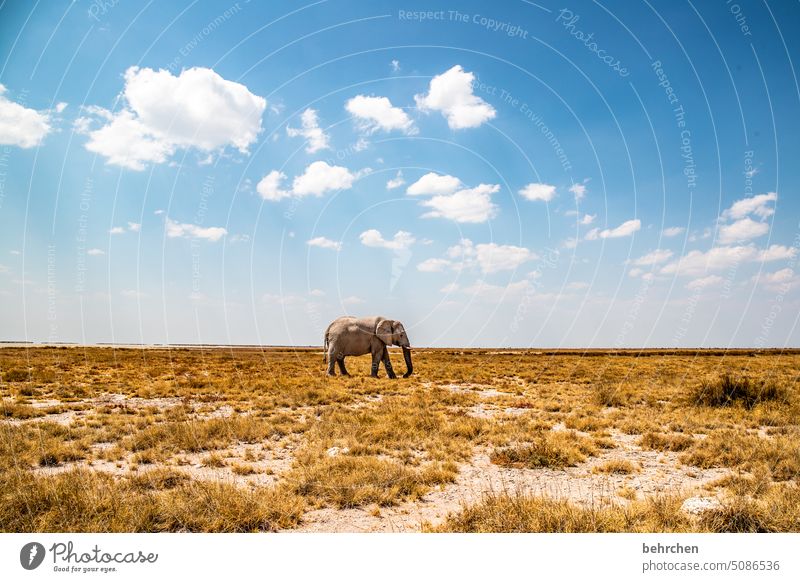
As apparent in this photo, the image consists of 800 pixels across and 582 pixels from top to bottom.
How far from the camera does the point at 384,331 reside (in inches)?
1078

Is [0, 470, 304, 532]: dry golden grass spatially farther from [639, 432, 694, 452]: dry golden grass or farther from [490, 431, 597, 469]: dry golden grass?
[639, 432, 694, 452]: dry golden grass

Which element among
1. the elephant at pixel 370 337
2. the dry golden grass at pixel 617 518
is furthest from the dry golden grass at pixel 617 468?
the elephant at pixel 370 337

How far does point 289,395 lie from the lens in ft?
60.4

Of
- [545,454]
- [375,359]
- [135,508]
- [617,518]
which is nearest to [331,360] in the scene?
[375,359]

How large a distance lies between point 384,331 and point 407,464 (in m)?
18.2

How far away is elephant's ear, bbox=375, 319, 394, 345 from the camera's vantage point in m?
27.3

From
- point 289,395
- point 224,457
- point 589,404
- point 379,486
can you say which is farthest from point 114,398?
point 589,404

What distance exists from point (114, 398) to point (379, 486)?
54.2 ft

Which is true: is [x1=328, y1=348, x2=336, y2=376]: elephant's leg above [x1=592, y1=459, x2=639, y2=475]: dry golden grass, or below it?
above

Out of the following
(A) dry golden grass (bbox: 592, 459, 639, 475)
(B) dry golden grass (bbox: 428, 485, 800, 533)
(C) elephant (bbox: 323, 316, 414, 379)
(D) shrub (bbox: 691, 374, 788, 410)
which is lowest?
(D) shrub (bbox: 691, 374, 788, 410)
